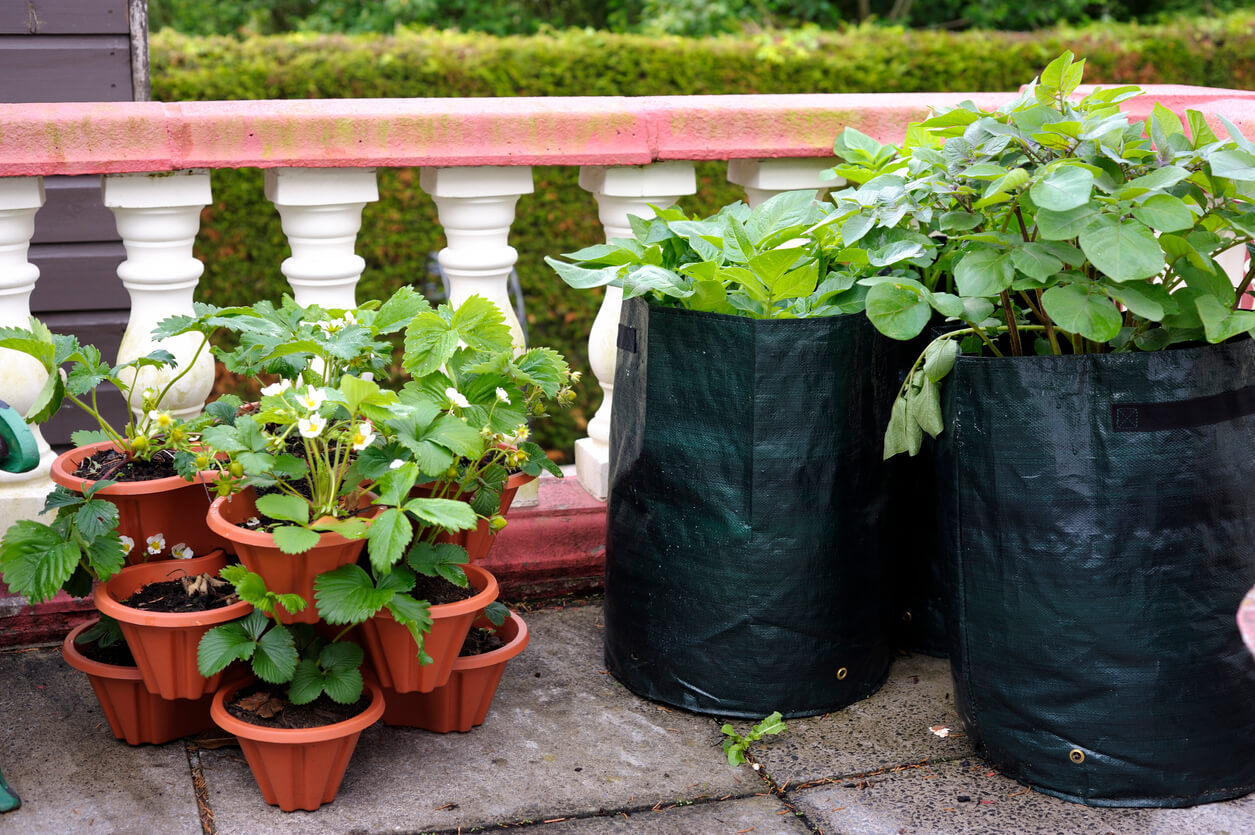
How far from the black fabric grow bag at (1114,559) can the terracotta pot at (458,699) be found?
784 mm

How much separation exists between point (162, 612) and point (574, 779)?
69 cm

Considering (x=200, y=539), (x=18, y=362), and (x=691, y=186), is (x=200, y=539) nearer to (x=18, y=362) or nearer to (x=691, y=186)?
(x=18, y=362)

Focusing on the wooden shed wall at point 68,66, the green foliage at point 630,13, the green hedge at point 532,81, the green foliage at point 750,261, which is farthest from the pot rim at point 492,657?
the green foliage at point 630,13

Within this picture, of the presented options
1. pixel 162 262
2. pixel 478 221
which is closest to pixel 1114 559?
pixel 478 221

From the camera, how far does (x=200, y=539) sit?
210cm

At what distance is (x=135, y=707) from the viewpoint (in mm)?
2043

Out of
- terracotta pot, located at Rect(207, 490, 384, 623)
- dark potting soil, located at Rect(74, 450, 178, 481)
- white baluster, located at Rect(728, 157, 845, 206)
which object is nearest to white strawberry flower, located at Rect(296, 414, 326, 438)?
terracotta pot, located at Rect(207, 490, 384, 623)

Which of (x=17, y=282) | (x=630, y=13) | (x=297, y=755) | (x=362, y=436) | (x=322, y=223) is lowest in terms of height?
(x=297, y=755)

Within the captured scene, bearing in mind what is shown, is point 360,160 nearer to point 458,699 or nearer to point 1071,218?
point 458,699

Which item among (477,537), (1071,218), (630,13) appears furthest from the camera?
(630,13)

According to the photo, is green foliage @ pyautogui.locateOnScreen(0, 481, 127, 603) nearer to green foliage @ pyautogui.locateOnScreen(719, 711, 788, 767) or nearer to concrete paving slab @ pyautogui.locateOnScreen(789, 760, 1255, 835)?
green foliage @ pyautogui.locateOnScreen(719, 711, 788, 767)

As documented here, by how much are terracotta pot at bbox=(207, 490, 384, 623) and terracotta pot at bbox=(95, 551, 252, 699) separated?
0.09 metres

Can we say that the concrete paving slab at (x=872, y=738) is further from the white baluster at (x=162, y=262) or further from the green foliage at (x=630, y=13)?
the green foliage at (x=630, y=13)

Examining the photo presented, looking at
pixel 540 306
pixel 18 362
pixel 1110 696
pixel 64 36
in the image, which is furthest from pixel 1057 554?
pixel 540 306
